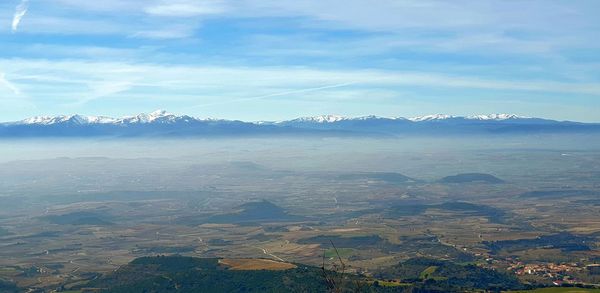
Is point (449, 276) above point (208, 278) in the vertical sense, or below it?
below

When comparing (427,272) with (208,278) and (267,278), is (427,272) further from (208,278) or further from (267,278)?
(208,278)

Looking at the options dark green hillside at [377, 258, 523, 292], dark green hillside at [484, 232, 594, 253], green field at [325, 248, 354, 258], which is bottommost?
green field at [325, 248, 354, 258]

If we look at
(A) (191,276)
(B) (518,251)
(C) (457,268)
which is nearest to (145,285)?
(A) (191,276)

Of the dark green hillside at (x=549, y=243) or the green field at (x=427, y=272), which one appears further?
the dark green hillside at (x=549, y=243)

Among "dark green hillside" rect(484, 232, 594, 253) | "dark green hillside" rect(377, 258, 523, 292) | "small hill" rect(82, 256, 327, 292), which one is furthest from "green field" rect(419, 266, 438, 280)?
"dark green hillside" rect(484, 232, 594, 253)

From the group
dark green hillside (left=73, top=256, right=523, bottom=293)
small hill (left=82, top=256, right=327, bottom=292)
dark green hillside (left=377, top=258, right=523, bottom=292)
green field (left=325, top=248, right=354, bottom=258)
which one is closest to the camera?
dark green hillside (left=73, top=256, right=523, bottom=293)

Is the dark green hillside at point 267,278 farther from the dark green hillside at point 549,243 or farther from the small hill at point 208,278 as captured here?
the dark green hillside at point 549,243

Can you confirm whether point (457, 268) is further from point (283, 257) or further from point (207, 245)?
point (207, 245)

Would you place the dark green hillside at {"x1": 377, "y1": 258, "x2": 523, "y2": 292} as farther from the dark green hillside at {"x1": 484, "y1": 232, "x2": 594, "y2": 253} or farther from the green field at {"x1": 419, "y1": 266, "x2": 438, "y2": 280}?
the dark green hillside at {"x1": 484, "y1": 232, "x2": 594, "y2": 253}

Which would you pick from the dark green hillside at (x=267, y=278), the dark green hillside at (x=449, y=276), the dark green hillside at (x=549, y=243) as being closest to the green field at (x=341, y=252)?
the dark green hillside at (x=449, y=276)

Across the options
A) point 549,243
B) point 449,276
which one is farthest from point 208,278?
point 549,243

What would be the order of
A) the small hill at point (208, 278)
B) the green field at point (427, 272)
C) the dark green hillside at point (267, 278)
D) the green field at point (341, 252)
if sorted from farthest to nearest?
the green field at point (341, 252) → the green field at point (427, 272) → the small hill at point (208, 278) → the dark green hillside at point (267, 278)
